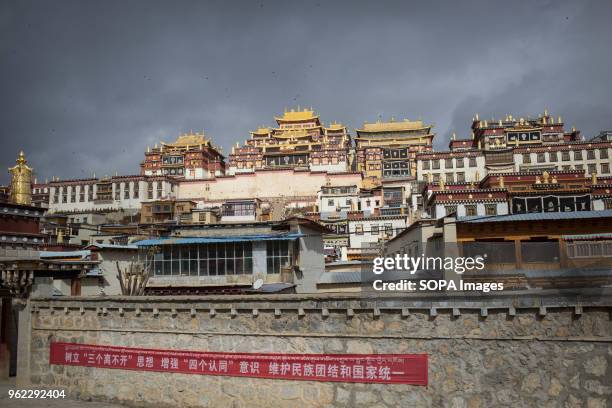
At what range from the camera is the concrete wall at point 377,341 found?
13.5 m

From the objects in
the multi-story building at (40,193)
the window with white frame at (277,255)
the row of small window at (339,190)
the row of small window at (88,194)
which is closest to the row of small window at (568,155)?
the row of small window at (339,190)

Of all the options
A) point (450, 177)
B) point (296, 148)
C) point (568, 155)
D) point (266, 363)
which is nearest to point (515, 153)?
point (568, 155)

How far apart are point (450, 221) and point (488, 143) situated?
171 feet

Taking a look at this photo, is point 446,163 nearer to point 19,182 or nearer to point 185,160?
point 185,160

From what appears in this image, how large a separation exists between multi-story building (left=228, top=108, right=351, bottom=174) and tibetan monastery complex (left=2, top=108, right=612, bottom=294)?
0.22 metres

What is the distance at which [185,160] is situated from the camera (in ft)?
274

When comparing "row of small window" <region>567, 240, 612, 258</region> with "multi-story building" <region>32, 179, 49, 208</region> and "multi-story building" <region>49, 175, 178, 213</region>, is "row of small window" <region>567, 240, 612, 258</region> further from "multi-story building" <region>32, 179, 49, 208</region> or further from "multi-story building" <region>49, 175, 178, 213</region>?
"multi-story building" <region>32, 179, 49, 208</region>

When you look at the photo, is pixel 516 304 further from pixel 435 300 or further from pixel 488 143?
pixel 488 143

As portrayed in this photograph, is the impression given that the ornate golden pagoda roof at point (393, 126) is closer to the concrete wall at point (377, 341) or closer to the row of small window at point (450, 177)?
the row of small window at point (450, 177)

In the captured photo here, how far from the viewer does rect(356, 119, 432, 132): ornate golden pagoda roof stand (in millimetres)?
87000

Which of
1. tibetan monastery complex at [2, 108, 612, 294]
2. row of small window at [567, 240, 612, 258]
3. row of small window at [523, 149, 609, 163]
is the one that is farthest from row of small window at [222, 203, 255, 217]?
row of small window at [567, 240, 612, 258]

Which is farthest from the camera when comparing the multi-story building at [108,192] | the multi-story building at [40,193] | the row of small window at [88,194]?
the multi-story building at [40,193]

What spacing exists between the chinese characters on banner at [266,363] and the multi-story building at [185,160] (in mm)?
64648

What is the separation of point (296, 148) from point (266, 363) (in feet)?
226
